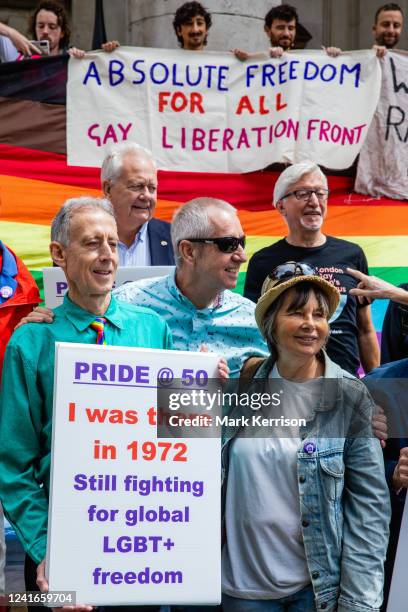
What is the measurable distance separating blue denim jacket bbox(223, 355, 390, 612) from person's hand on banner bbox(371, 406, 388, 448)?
0.10 metres

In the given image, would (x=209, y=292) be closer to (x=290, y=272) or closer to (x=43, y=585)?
(x=290, y=272)

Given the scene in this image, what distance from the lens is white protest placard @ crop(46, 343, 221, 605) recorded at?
3.33 metres

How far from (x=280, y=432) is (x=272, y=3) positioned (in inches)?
225

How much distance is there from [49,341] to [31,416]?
0.83 ft

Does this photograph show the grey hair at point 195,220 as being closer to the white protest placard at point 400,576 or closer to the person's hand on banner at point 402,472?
the person's hand on banner at point 402,472

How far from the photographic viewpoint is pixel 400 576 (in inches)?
149

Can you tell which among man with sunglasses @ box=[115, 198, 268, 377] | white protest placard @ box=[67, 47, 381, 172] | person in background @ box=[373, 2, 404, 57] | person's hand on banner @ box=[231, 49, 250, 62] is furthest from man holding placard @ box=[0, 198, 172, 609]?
person in background @ box=[373, 2, 404, 57]

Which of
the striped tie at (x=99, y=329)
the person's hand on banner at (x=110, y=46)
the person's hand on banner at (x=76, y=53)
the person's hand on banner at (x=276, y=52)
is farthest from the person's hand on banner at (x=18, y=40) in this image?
the striped tie at (x=99, y=329)

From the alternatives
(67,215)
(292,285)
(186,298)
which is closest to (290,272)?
(292,285)

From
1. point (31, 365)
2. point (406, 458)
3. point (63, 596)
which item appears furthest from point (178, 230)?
point (63, 596)

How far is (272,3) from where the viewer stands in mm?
8633

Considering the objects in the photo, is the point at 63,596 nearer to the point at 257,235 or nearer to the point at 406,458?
the point at 406,458

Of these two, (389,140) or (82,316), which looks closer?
(82,316)

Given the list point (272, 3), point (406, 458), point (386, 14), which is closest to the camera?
point (406, 458)
